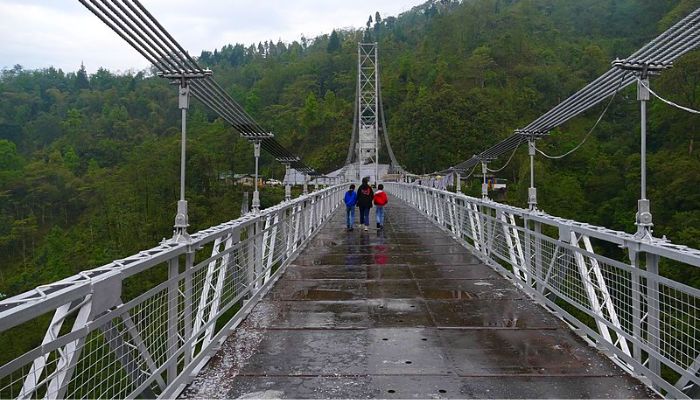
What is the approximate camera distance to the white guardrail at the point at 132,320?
1960mm

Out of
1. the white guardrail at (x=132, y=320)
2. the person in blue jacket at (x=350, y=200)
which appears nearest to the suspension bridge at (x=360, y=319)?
the white guardrail at (x=132, y=320)

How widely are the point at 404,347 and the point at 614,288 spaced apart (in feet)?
4.71

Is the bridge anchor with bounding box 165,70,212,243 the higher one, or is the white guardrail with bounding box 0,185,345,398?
the bridge anchor with bounding box 165,70,212,243

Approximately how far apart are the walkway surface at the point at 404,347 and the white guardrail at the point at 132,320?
207 mm

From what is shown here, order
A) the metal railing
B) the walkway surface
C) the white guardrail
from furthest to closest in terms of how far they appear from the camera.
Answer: the walkway surface → the metal railing → the white guardrail

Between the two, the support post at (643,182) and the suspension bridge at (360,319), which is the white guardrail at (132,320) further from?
the support post at (643,182)

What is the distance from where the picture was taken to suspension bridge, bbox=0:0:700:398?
8.34ft

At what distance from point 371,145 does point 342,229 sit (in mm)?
43293

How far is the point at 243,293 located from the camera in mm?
4984

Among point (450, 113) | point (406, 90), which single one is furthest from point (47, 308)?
point (406, 90)

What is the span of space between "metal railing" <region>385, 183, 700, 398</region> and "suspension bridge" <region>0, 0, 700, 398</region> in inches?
0.6

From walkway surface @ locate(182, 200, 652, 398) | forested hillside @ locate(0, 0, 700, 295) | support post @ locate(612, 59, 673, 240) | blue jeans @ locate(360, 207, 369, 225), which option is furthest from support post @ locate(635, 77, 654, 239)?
forested hillside @ locate(0, 0, 700, 295)

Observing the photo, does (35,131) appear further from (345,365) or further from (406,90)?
(345,365)

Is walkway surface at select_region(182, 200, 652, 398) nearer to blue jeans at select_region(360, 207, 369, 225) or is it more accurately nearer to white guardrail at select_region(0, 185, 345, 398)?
white guardrail at select_region(0, 185, 345, 398)
